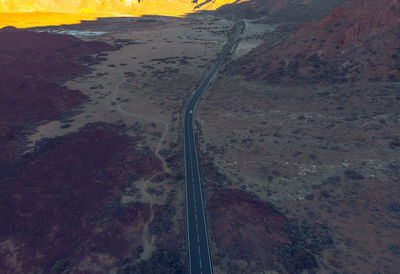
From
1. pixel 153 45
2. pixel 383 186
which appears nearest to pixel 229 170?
pixel 383 186

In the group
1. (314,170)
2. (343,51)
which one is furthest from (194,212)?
(343,51)

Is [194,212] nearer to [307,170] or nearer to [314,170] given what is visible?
[307,170]

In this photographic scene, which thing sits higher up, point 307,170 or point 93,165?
point 307,170

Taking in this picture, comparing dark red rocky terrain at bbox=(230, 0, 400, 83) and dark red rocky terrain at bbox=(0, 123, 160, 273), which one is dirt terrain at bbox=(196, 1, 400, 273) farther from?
dark red rocky terrain at bbox=(0, 123, 160, 273)

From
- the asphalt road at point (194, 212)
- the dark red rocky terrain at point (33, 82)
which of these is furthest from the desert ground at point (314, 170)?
the dark red rocky terrain at point (33, 82)

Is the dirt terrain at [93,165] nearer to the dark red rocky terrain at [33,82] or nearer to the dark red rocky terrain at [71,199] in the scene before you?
the dark red rocky terrain at [71,199]

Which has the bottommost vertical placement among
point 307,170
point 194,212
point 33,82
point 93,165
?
point 194,212

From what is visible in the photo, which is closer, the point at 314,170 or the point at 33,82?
the point at 314,170
